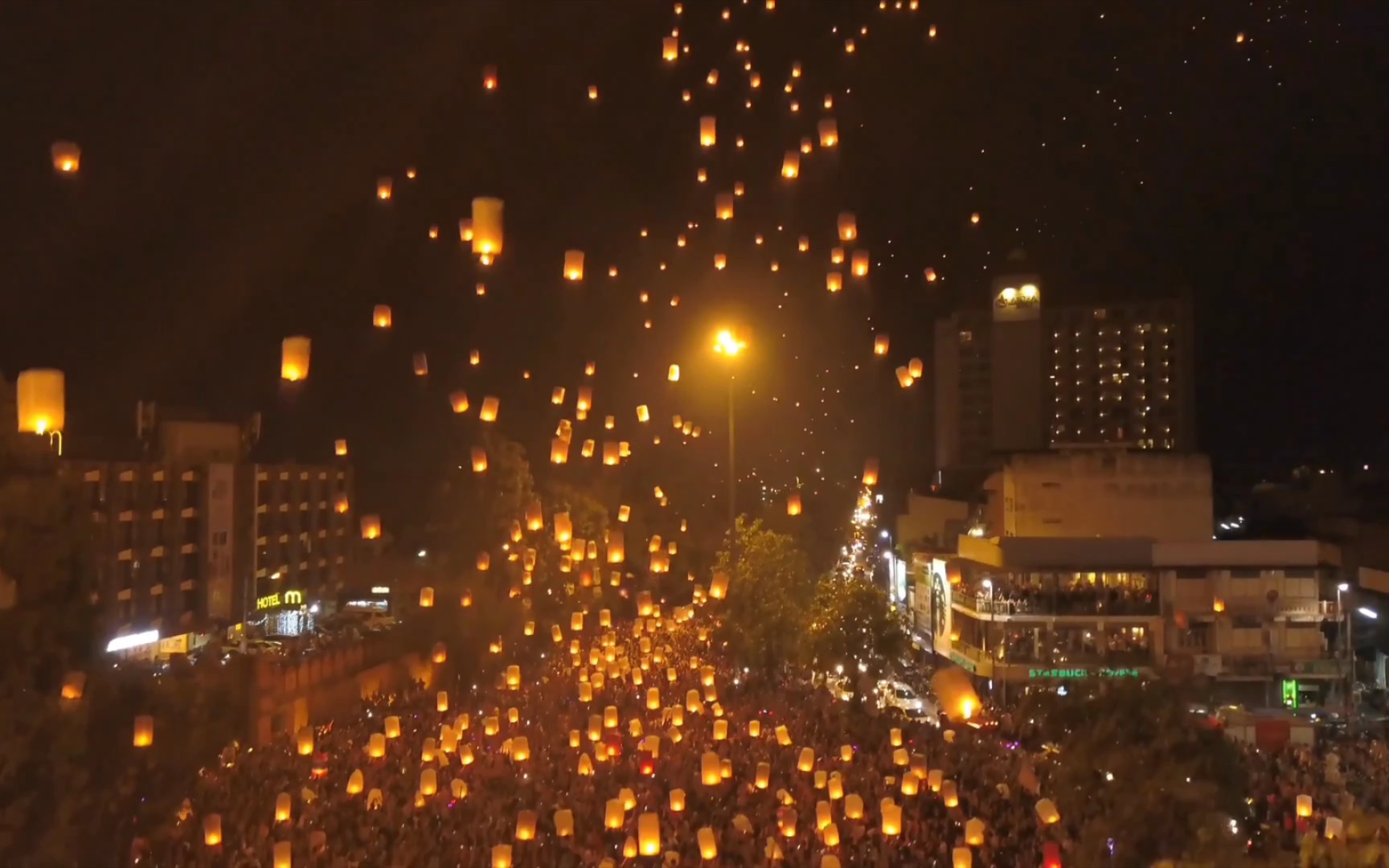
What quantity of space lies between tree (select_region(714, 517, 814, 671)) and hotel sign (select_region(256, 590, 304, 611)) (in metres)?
16.0

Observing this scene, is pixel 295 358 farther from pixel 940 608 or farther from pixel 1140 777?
pixel 940 608

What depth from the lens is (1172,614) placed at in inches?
853

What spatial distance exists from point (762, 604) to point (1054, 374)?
36593 millimetres

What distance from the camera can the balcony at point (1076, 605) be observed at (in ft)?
71.4

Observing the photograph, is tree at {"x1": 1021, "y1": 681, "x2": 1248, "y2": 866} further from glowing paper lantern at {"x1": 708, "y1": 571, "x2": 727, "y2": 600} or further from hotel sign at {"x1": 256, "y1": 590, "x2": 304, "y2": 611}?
hotel sign at {"x1": 256, "y1": 590, "x2": 304, "y2": 611}

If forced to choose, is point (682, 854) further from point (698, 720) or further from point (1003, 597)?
point (1003, 597)

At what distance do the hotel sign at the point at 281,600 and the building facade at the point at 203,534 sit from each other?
27mm

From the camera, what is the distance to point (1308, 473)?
30109 millimetres

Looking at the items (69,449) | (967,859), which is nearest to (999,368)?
(69,449)

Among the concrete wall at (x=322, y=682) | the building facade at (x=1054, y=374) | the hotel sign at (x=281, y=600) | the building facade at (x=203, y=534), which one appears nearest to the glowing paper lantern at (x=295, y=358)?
the concrete wall at (x=322, y=682)

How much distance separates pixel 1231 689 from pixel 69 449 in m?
20.7

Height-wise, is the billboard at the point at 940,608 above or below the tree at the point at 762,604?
below

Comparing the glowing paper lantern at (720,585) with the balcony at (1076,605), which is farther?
the balcony at (1076,605)

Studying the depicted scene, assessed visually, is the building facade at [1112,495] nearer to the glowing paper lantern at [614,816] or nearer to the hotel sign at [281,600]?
the glowing paper lantern at [614,816]
